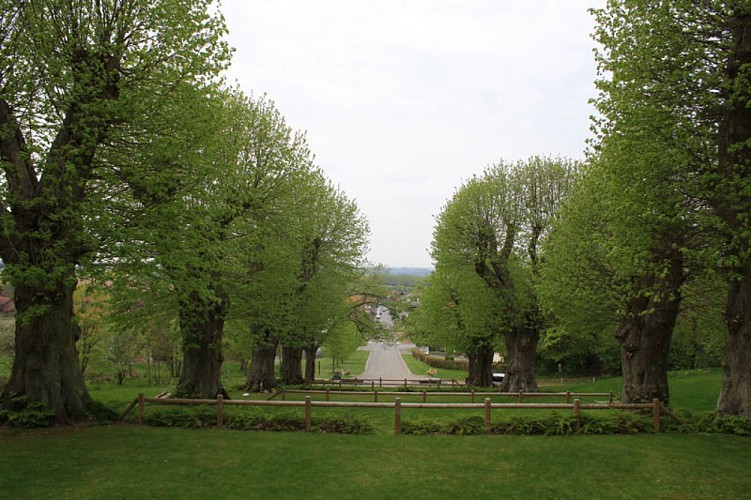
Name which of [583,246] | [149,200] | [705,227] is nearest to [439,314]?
[583,246]

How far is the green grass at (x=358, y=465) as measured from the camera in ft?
29.2

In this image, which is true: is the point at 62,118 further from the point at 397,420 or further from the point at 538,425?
the point at 538,425

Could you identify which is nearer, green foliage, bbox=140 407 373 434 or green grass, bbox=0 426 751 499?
green grass, bbox=0 426 751 499

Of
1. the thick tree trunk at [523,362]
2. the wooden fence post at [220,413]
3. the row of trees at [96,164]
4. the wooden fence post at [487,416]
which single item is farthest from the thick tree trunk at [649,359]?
the row of trees at [96,164]

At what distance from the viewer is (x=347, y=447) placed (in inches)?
463

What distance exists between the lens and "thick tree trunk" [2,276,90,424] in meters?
12.9

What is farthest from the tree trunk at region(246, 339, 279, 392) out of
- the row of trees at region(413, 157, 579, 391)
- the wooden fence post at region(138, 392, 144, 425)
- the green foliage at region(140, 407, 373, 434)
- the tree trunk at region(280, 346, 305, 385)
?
the green foliage at region(140, 407, 373, 434)

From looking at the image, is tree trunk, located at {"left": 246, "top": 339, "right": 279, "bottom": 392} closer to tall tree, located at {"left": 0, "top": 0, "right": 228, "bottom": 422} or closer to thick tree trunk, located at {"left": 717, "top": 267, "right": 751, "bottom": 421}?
tall tree, located at {"left": 0, "top": 0, "right": 228, "bottom": 422}

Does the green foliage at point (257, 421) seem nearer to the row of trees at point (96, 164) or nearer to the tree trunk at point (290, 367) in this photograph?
the row of trees at point (96, 164)

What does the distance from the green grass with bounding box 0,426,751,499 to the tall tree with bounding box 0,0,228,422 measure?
2509 millimetres

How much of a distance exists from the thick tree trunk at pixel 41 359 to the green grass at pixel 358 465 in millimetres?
1049

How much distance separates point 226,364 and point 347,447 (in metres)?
53.7

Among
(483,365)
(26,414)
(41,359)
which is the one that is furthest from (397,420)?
(483,365)

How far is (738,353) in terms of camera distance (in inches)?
538
